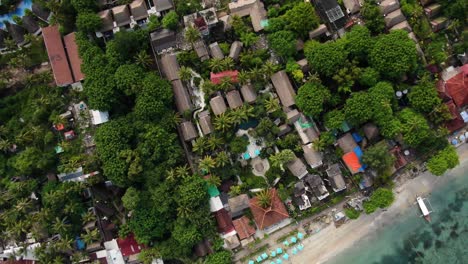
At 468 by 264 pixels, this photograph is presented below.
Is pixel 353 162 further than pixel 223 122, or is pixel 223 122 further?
pixel 353 162

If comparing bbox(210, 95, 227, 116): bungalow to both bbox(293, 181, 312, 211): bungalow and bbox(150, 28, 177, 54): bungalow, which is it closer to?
bbox(150, 28, 177, 54): bungalow

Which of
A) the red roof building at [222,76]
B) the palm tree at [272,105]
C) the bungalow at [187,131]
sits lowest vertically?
the palm tree at [272,105]

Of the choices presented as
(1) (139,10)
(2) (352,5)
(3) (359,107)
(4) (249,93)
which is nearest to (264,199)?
(4) (249,93)

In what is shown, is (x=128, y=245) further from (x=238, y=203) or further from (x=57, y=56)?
(x=57, y=56)

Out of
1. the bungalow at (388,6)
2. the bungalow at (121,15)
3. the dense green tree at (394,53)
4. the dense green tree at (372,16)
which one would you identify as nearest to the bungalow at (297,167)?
the dense green tree at (394,53)

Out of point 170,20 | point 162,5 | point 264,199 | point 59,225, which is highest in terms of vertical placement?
point 162,5

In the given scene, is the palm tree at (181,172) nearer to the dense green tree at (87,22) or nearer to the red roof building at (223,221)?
the red roof building at (223,221)

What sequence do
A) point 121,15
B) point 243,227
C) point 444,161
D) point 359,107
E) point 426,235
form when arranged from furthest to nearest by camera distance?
point 426,235
point 243,227
point 121,15
point 444,161
point 359,107

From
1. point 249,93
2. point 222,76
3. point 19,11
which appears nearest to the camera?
point 222,76
